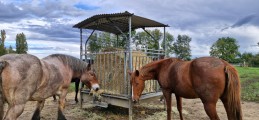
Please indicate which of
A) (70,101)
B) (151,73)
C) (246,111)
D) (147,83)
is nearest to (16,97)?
(151,73)

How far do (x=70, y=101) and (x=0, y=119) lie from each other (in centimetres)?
523

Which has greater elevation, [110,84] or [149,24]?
[149,24]

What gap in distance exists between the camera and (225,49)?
5803 centimetres

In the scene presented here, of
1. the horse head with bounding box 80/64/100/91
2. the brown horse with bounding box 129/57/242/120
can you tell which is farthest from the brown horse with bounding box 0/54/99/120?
the brown horse with bounding box 129/57/242/120

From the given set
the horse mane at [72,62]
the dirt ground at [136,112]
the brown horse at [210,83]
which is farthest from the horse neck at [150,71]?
the horse mane at [72,62]

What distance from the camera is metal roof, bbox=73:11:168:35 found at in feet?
21.9

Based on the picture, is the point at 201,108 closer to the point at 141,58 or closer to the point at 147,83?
the point at 147,83

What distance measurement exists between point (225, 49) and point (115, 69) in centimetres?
5561

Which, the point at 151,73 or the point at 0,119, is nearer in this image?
the point at 0,119

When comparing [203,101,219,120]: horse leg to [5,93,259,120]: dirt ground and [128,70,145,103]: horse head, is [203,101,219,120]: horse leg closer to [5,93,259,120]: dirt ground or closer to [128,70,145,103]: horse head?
[128,70,145,103]: horse head

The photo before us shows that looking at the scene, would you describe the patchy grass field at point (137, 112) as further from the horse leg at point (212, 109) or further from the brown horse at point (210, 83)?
the horse leg at point (212, 109)

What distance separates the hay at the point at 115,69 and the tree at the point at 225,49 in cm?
5190

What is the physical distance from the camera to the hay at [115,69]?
691cm

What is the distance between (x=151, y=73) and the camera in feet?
20.2
